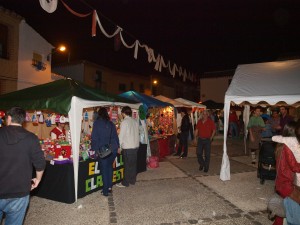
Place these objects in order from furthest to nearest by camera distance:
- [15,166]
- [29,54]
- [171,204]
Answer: [29,54] → [171,204] → [15,166]

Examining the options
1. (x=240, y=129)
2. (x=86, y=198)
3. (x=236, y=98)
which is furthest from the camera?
(x=240, y=129)

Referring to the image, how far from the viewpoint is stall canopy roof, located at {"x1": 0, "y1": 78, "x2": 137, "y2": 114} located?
16.7 ft

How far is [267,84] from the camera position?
651 centimetres

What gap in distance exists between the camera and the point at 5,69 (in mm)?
12578

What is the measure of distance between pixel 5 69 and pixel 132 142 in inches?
396

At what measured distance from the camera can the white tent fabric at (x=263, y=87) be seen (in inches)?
234

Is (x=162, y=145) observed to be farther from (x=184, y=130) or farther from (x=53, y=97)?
(x=53, y=97)

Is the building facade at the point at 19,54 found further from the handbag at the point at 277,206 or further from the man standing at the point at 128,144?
the handbag at the point at 277,206

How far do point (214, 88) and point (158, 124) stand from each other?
21.3m

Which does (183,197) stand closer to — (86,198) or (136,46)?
(86,198)

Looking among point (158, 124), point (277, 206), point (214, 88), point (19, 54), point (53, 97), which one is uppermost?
point (214, 88)

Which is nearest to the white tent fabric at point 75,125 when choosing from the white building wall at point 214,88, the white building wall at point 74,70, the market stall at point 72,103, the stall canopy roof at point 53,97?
the market stall at point 72,103

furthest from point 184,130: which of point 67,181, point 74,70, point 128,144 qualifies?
point 74,70

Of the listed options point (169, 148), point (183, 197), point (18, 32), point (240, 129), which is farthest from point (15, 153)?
point (240, 129)
